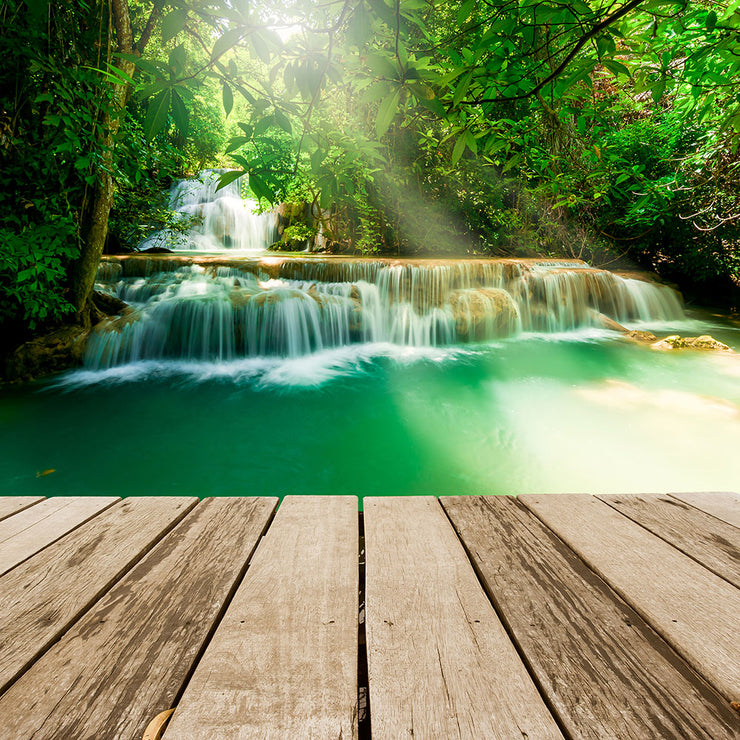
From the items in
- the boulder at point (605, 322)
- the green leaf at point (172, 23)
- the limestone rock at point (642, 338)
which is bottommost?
the limestone rock at point (642, 338)

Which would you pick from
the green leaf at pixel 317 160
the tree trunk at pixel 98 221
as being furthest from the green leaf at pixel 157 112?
the tree trunk at pixel 98 221

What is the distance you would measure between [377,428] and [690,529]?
3.80m

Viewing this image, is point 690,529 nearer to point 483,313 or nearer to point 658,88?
point 658,88

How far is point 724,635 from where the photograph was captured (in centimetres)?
85

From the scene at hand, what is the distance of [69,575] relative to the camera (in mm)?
1011

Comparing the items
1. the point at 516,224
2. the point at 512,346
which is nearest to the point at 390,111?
the point at 512,346

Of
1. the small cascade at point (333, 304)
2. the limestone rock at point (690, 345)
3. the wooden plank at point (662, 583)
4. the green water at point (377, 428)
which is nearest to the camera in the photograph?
the wooden plank at point (662, 583)

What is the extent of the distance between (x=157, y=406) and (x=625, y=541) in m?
5.63

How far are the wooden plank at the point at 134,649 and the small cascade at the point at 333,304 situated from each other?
264 inches

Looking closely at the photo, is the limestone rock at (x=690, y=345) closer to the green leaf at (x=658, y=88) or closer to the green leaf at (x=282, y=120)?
the green leaf at (x=658, y=88)

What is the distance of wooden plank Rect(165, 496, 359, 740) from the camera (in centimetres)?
65

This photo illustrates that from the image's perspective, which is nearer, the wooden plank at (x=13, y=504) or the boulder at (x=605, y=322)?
the wooden plank at (x=13, y=504)

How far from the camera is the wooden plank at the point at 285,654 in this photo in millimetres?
652

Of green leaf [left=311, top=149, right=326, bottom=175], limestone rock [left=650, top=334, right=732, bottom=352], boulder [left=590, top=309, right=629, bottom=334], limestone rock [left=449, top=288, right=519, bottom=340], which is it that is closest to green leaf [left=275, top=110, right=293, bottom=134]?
green leaf [left=311, top=149, right=326, bottom=175]
